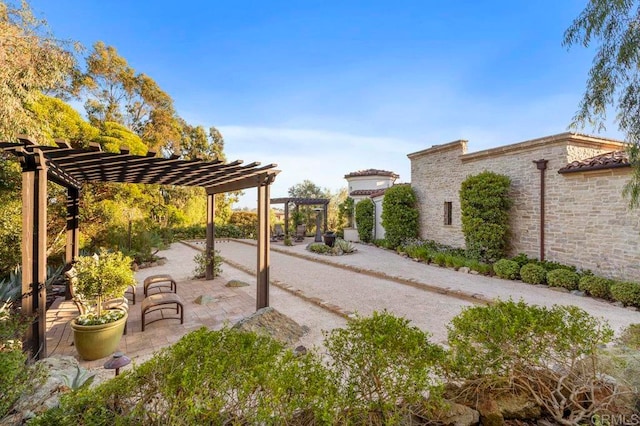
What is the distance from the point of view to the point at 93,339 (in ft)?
12.0

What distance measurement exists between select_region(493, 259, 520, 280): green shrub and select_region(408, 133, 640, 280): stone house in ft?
3.56

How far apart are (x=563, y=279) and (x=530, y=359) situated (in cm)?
630

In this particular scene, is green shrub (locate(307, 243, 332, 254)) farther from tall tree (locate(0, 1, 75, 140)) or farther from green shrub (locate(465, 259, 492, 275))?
tall tree (locate(0, 1, 75, 140))

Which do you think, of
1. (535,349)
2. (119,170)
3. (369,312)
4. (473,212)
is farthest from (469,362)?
(473,212)

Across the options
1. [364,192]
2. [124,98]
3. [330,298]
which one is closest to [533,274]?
[330,298]

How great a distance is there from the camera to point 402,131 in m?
14.3

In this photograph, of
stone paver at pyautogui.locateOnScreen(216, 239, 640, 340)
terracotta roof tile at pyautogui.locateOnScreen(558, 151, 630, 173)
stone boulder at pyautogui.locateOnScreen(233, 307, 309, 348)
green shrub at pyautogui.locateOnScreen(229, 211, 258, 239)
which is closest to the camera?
stone boulder at pyautogui.locateOnScreen(233, 307, 309, 348)

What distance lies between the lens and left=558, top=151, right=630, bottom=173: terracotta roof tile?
6751mm

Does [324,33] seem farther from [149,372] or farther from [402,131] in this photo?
[149,372]

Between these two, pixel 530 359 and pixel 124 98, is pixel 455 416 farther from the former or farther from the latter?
pixel 124 98

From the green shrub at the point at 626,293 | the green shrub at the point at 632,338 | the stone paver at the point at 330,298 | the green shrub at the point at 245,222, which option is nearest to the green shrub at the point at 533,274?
the stone paver at the point at 330,298

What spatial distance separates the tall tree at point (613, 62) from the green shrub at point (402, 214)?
8981 millimetres

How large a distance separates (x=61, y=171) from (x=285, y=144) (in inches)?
581

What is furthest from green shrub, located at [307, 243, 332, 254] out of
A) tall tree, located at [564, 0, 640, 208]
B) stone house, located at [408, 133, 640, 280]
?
tall tree, located at [564, 0, 640, 208]
